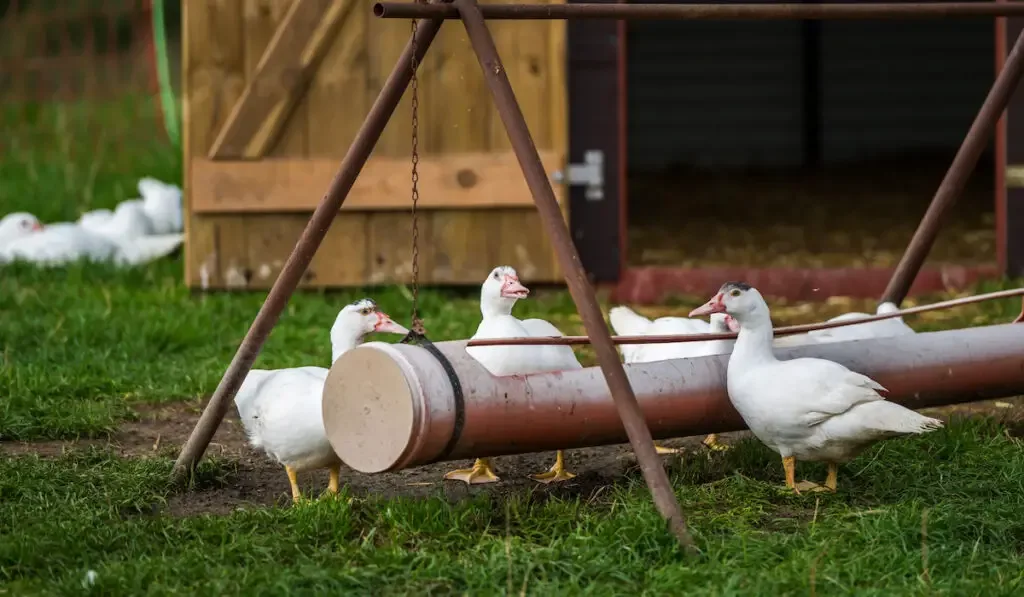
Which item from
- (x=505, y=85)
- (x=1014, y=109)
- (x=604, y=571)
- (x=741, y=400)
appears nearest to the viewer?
(x=604, y=571)

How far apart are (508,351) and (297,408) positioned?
26.3 inches

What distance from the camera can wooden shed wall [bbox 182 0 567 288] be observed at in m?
7.84

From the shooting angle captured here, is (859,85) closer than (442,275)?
No

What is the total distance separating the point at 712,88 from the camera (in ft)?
52.0

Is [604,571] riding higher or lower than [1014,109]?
lower

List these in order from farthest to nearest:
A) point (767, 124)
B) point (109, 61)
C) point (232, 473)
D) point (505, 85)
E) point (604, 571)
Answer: point (109, 61)
point (767, 124)
point (232, 473)
point (505, 85)
point (604, 571)

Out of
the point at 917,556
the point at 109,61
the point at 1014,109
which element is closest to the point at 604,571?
the point at 917,556

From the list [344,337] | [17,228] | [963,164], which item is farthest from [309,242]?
[17,228]

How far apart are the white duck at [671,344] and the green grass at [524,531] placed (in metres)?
0.42

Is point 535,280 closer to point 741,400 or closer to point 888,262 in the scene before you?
point 888,262

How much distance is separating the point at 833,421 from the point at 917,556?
1.89 feet

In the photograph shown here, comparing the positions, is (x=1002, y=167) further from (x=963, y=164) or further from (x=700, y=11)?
(x=700, y=11)

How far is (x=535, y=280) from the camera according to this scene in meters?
8.12

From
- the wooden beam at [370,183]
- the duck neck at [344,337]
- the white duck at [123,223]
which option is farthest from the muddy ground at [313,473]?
A: the white duck at [123,223]
